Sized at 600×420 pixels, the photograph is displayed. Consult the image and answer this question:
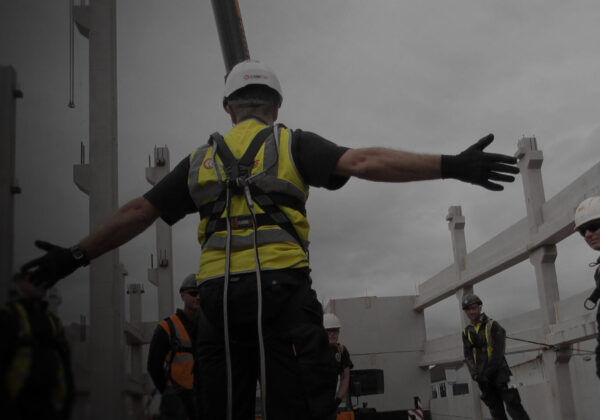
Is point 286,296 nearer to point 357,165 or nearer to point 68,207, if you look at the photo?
point 357,165

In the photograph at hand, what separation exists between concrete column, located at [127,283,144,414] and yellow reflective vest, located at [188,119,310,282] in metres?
0.41

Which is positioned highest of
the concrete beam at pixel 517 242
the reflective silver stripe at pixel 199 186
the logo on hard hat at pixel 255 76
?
the concrete beam at pixel 517 242

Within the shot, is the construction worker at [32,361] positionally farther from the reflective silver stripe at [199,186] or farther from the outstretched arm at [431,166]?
the outstretched arm at [431,166]

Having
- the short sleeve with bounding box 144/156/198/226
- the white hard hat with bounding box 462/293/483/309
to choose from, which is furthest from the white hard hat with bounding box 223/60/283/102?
the white hard hat with bounding box 462/293/483/309

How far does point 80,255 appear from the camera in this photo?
231cm

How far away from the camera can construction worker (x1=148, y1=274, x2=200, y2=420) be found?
2.69m

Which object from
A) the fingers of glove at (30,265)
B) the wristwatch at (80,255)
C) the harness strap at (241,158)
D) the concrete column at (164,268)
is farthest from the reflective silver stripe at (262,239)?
the concrete column at (164,268)

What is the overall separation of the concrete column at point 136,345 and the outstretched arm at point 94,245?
268 millimetres

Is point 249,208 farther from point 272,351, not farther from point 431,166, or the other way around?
point 431,166

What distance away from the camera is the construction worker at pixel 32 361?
55.8 inches

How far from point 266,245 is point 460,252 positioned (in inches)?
644

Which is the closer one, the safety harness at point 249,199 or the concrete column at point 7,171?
the concrete column at point 7,171

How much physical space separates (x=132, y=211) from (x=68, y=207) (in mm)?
508

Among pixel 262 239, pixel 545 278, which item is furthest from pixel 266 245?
pixel 545 278
